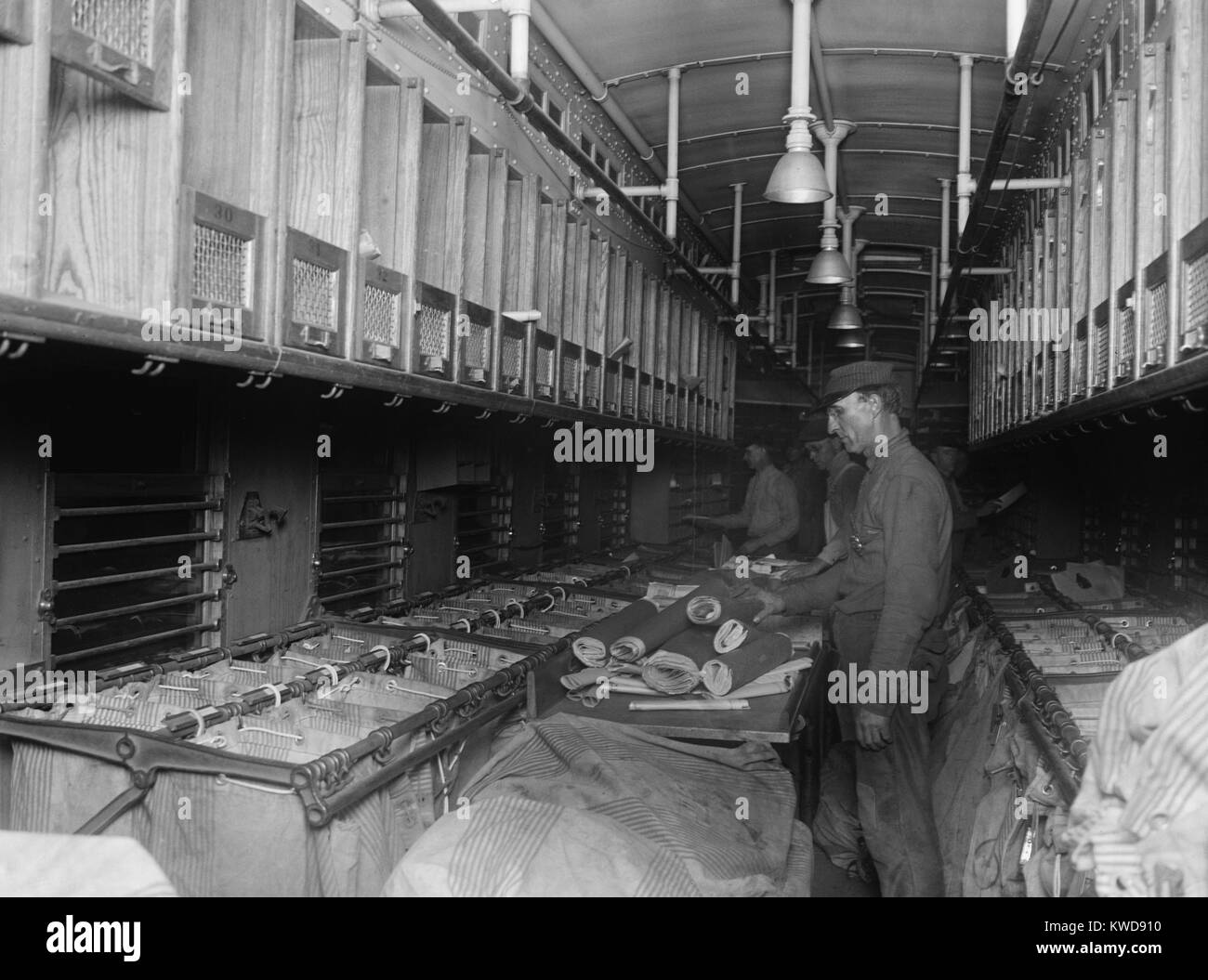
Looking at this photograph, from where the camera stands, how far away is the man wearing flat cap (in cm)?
429

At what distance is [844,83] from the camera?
6695 millimetres

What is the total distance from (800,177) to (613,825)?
394 cm

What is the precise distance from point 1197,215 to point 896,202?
6153mm

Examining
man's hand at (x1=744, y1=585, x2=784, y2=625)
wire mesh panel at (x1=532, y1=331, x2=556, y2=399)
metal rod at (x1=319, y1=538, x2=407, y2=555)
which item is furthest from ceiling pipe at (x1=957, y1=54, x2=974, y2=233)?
metal rod at (x1=319, y1=538, x2=407, y2=555)

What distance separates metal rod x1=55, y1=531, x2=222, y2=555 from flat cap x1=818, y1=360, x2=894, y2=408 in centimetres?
272

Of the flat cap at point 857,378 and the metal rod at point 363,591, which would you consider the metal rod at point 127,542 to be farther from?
the flat cap at point 857,378

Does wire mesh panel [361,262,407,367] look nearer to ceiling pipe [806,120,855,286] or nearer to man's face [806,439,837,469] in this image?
ceiling pipe [806,120,855,286]

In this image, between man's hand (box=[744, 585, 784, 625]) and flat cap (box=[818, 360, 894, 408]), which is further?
man's hand (box=[744, 585, 784, 625])

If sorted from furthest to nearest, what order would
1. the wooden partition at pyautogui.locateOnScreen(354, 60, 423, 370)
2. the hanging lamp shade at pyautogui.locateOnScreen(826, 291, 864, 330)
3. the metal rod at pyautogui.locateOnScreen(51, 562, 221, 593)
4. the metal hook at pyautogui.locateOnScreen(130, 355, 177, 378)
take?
the hanging lamp shade at pyautogui.locateOnScreen(826, 291, 864, 330) < the wooden partition at pyautogui.locateOnScreen(354, 60, 423, 370) < the metal rod at pyautogui.locateOnScreen(51, 562, 221, 593) < the metal hook at pyautogui.locateOnScreen(130, 355, 177, 378)

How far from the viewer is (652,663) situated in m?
4.30

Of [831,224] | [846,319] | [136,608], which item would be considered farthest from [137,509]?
[846,319]

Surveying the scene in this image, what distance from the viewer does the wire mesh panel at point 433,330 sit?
4.03 m

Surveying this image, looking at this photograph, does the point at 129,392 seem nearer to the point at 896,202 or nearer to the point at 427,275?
the point at 427,275

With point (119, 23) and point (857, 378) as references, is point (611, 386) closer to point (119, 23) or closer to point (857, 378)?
point (857, 378)
